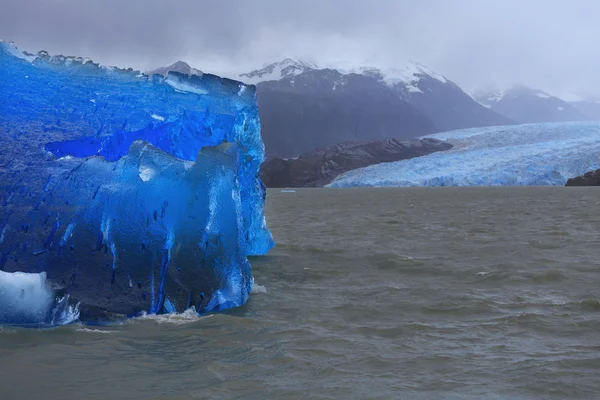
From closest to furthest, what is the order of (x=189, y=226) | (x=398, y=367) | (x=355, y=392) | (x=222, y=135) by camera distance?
(x=355, y=392) < (x=398, y=367) < (x=189, y=226) < (x=222, y=135)

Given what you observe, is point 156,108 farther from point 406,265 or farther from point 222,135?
point 406,265

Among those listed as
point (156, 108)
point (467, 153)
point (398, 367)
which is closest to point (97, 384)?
point (398, 367)

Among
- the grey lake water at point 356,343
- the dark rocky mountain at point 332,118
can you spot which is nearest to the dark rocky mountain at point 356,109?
the dark rocky mountain at point 332,118

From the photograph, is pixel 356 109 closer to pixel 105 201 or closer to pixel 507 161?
pixel 507 161

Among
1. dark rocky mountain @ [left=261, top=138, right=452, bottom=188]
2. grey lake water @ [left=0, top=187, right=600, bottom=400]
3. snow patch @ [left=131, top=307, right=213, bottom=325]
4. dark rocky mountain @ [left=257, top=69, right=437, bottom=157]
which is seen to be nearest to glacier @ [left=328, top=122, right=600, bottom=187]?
dark rocky mountain @ [left=261, top=138, right=452, bottom=188]

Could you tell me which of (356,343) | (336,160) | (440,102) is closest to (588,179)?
(336,160)

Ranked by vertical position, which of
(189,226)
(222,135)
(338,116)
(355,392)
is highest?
(338,116)
